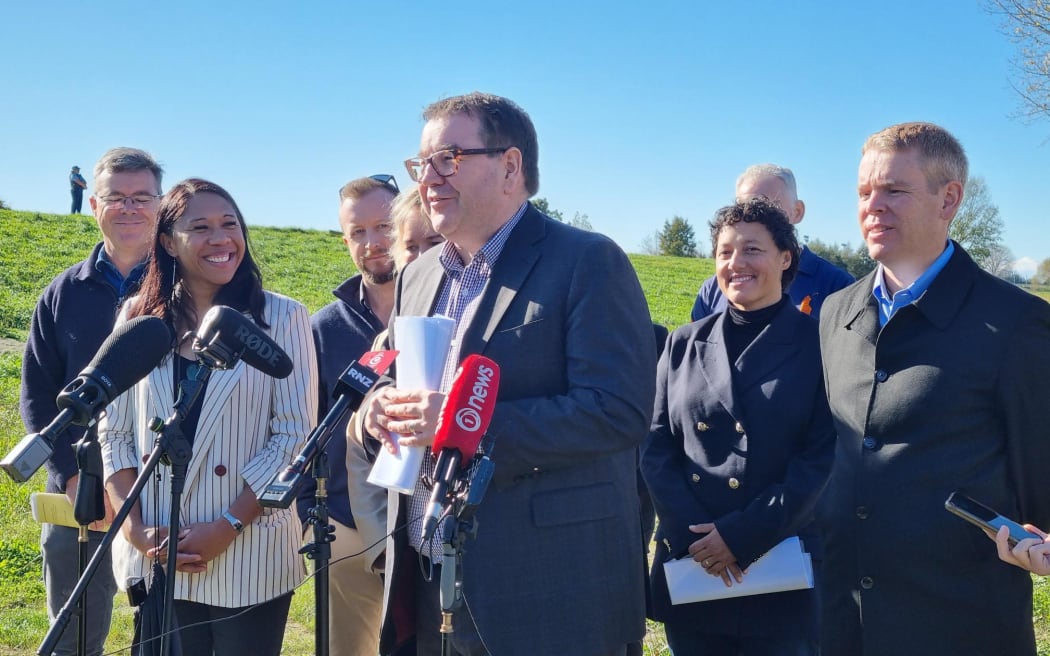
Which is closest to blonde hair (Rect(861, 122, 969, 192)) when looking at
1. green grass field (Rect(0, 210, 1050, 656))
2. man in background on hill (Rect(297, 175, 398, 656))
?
man in background on hill (Rect(297, 175, 398, 656))

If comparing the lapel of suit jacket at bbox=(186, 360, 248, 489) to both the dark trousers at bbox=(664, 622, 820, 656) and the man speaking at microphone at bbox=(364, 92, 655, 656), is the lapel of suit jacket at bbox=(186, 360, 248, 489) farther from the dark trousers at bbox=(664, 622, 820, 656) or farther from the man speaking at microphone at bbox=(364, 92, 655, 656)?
the dark trousers at bbox=(664, 622, 820, 656)

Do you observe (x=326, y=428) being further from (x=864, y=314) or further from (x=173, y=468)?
(x=864, y=314)

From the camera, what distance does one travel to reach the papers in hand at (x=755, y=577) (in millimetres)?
3740

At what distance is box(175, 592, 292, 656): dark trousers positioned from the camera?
3602 millimetres

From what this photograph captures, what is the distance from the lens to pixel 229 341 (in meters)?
2.83

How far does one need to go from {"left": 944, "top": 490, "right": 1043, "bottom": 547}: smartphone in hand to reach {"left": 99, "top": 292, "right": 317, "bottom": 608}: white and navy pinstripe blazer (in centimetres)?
256

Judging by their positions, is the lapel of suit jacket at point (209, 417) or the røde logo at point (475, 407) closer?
the røde logo at point (475, 407)

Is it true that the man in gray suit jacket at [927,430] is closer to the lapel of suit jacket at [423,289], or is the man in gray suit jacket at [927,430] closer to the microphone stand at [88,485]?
the lapel of suit jacket at [423,289]

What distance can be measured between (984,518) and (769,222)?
195 cm

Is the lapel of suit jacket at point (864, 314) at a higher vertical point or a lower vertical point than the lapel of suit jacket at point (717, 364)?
higher

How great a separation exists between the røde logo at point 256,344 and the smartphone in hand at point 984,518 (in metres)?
2.26

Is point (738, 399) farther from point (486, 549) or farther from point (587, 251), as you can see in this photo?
point (486, 549)

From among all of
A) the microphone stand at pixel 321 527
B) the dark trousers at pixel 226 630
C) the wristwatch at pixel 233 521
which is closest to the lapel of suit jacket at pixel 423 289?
the microphone stand at pixel 321 527

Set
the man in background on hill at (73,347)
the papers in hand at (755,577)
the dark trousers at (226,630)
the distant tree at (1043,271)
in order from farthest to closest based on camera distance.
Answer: the distant tree at (1043,271) → the man in background on hill at (73,347) → the papers in hand at (755,577) → the dark trousers at (226,630)
